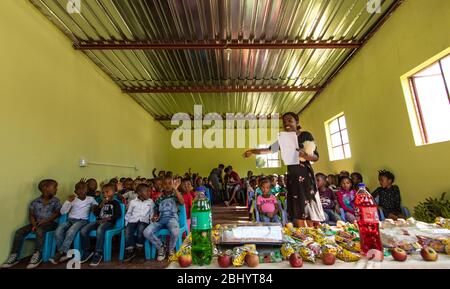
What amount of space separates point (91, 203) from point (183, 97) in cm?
410

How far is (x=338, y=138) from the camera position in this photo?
571 cm

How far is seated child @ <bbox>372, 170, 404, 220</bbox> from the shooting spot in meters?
3.15

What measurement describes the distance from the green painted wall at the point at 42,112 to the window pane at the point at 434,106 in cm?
528

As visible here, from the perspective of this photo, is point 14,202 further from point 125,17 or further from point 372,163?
point 372,163

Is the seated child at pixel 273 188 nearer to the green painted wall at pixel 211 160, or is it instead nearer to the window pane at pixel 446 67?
the window pane at pixel 446 67

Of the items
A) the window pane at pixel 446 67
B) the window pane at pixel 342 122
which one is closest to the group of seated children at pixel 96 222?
the window pane at pixel 446 67

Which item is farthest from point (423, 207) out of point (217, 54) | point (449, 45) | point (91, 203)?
point (91, 203)

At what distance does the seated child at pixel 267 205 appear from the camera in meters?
3.33

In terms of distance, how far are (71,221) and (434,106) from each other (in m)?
5.01

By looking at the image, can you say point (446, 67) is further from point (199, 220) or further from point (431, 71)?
point (199, 220)

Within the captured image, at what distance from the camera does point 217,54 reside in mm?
4273

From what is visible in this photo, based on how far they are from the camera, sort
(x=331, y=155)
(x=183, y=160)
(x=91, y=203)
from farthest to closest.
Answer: (x=183, y=160) → (x=331, y=155) → (x=91, y=203)

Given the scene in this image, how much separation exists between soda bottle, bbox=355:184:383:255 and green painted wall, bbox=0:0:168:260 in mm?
3481

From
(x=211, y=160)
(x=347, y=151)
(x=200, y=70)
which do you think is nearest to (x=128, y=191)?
(x=200, y=70)
